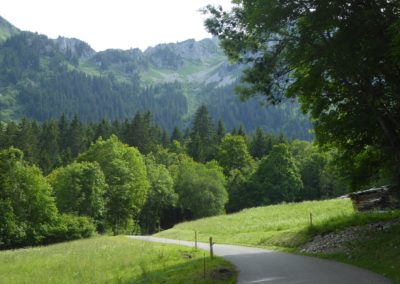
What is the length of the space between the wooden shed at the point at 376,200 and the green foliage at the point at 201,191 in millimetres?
49366

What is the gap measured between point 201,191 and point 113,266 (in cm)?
5857

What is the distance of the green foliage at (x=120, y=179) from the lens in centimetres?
7419

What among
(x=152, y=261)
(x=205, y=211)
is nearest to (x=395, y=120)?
(x=152, y=261)

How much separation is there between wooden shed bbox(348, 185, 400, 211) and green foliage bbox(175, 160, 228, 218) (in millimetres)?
49366

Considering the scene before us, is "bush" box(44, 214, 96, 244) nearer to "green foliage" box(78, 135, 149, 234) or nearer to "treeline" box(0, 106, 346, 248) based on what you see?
"treeline" box(0, 106, 346, 248)

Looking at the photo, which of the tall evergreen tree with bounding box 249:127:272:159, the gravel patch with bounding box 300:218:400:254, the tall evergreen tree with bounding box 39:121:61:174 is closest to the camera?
the gravel patch with bounding box 300:218:400:254

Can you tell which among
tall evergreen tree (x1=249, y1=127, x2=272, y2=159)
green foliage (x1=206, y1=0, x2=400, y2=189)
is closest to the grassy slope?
green foliage (x1=206, y1=0, x2=400, y2=189)

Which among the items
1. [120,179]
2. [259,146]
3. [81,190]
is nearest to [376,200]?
[81,190]

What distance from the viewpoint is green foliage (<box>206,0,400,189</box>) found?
18562 mm

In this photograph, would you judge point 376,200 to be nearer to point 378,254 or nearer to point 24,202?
point 378,254

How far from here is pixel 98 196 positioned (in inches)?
2707

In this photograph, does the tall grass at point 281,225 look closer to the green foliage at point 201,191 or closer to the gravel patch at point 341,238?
the gravel patch at point 341,238

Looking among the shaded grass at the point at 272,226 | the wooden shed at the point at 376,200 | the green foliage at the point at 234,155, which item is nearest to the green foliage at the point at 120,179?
the shaded grass at the point at 272,226

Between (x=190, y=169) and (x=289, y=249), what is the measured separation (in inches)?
2518
